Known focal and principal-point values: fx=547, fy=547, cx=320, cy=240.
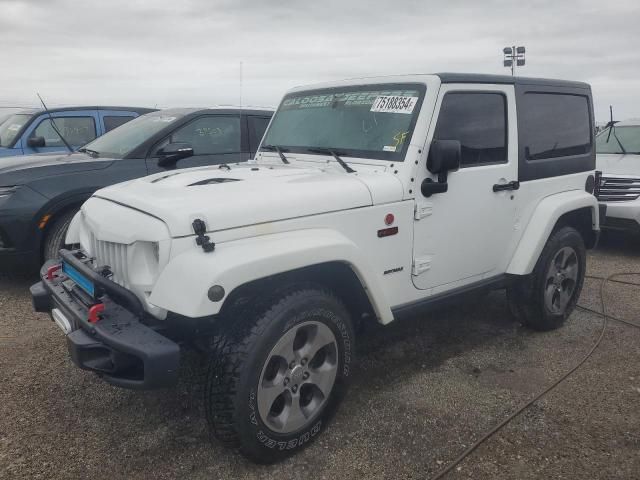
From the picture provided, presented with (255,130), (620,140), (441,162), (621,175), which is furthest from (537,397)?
(620,140)

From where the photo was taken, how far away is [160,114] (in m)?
6.00

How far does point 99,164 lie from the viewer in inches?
208

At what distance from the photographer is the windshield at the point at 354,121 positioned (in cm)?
335

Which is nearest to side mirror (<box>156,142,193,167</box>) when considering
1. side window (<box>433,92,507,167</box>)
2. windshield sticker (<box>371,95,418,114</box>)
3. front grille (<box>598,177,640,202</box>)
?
windshield sticker (<box>371,95,418,114</box>)

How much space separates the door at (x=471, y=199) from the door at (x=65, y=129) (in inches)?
226

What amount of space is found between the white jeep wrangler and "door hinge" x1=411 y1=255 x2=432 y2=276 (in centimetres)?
1

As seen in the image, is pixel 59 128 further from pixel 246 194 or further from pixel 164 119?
pixel 246 194

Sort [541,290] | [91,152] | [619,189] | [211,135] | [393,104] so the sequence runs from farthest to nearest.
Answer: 1. [619,189]
2. [211,135]
3. [91,152]
4. [541,290]
5. [393,104]

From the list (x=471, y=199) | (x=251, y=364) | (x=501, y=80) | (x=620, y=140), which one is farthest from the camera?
(x=620, y=140)

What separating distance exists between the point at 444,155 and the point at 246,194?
1.19 metres

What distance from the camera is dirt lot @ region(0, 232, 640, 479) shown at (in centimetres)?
270

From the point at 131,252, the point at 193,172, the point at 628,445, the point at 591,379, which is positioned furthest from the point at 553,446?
the point at 193,172

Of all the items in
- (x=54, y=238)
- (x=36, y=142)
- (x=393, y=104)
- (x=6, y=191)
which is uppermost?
(x=393, y=104)

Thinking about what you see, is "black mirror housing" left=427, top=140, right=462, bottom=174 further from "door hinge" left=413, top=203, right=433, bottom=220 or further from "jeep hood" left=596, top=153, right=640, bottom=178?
"jeep hood" left=596, top=153, right=640, bottom=178
